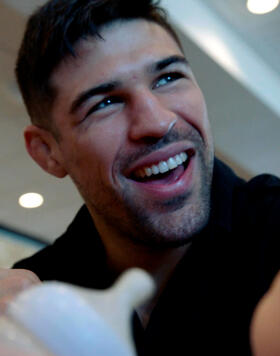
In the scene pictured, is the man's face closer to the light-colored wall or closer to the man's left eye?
the man's left eye

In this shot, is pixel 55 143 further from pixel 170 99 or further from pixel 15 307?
pixel 15 307

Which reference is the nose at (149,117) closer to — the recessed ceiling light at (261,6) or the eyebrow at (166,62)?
the eyebrow at (166,62)

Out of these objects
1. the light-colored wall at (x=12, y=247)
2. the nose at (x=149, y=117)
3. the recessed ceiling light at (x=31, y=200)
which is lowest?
the light-colored wall at (x=12, y=247)

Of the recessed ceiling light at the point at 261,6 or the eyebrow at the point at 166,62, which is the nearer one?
the eyebrow at the point at 166,62

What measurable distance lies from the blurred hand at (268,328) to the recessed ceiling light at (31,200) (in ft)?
9.44

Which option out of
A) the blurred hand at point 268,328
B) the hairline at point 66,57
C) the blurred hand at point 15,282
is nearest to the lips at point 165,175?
the hairline at point 66,57

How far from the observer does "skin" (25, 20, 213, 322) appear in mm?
830

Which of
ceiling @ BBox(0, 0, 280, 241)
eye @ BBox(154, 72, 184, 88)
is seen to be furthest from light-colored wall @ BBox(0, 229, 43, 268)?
eye @ BBox(154, 72, 184, 88)

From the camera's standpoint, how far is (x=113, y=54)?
0.88 m

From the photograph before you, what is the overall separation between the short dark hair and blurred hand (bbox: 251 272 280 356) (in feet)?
2.47

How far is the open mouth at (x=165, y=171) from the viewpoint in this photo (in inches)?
33.9

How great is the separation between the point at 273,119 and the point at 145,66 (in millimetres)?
1715

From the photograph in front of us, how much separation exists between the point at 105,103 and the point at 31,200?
2.31 meters

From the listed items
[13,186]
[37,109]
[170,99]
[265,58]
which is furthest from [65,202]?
[170,99]
